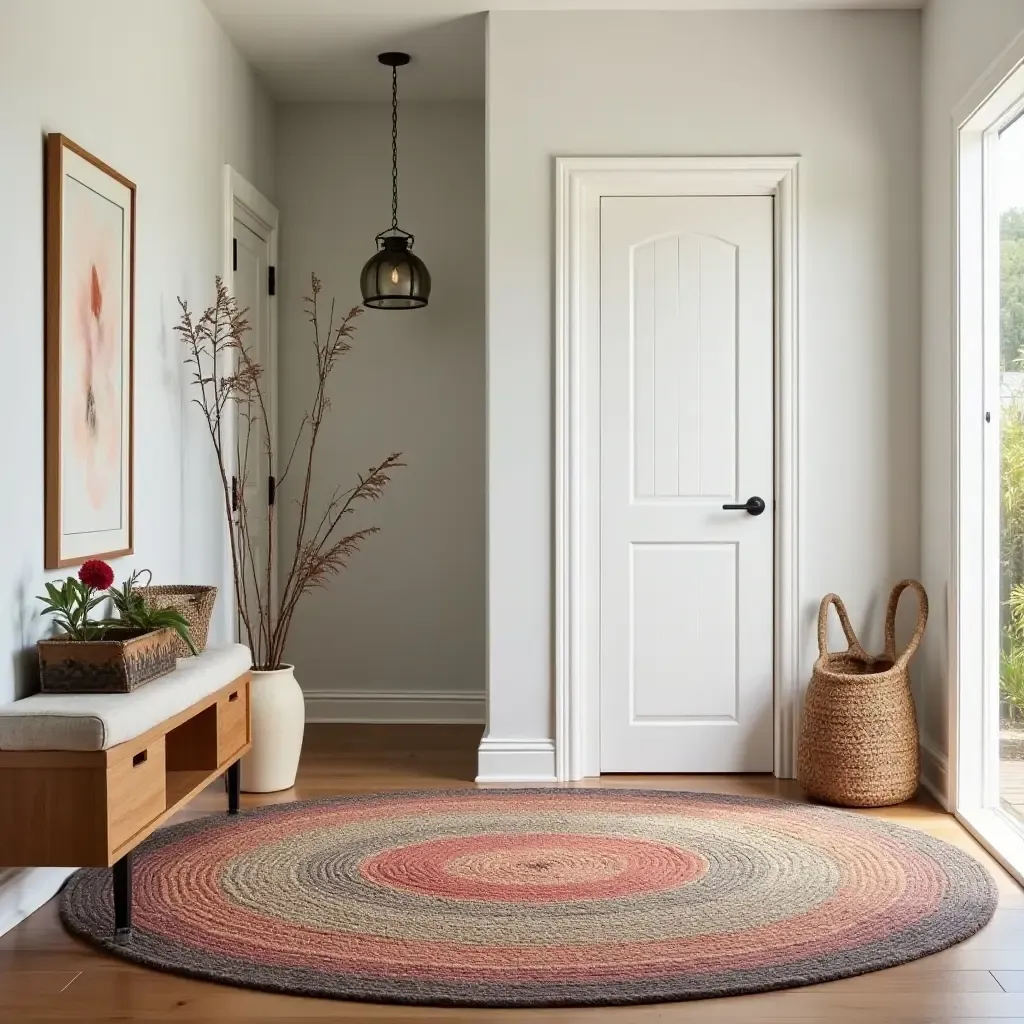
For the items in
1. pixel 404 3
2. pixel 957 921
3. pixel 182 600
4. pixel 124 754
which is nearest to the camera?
pixel 124 754

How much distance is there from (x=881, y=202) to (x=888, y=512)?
1.02 metres

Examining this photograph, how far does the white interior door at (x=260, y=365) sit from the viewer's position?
15.3ft

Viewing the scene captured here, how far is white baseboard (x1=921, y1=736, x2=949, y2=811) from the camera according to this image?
12.6ft

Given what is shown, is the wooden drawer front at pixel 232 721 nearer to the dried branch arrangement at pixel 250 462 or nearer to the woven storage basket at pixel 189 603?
the woven storage basket at pixel 189 603

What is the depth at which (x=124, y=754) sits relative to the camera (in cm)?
255

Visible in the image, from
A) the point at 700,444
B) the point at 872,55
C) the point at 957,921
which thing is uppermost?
the point at 872,55

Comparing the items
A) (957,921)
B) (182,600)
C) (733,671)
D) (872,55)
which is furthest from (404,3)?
(957,921)

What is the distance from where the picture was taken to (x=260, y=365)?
4.93 meters

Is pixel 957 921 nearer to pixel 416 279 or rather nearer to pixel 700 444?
pixel 700 444

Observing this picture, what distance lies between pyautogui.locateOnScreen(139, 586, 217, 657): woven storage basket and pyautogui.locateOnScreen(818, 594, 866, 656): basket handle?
190cm

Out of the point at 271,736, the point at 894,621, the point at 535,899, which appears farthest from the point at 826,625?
the point at 271,736

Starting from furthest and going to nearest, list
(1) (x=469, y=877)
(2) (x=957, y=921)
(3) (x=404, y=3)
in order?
(3) (x=404, y=3) < (1) (x=469, y=877) < (2) (x=957, y=921)

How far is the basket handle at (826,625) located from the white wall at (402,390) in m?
1.60

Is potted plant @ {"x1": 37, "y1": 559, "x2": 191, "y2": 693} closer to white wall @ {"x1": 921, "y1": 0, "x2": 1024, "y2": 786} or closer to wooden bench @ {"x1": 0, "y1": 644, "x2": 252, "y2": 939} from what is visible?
wooden bench @ {"x1": 0, "y1": 644, "x2": 252, "y2": 939}
